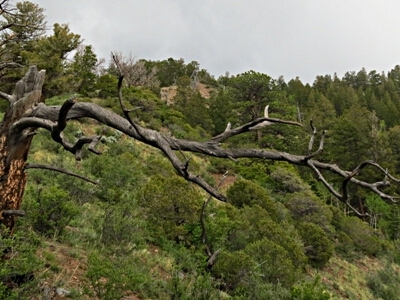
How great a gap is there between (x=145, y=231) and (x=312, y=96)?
185 feet

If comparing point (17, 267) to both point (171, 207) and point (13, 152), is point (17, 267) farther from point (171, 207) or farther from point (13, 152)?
point (171, 207)

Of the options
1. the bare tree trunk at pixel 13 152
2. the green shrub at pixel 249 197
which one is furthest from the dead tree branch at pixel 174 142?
the green shrub at pixel 249 197

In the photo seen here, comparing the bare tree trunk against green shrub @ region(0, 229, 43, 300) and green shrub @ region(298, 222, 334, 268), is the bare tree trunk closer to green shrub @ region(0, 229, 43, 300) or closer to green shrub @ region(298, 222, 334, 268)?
green shrub @ region(0, 229, 43, 300)

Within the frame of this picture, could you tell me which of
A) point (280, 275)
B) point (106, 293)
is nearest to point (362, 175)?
point (280, 275)

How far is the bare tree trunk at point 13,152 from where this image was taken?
3740mm

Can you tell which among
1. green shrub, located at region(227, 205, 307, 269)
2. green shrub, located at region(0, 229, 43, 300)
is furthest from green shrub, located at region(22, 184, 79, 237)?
green shrub, located at region(227, 205, 307, 269)

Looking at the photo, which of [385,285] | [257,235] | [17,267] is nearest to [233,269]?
[257,235]

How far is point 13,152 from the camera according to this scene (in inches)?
150

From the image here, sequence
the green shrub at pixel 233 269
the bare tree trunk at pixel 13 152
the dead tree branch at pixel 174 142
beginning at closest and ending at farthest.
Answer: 1. the dead tree branch at pixel 174 142
2. the bare tree trunk at pixel 13 152
3. the green shrub at pixel 233 269

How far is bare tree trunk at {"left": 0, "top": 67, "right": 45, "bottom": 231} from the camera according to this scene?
374 cm

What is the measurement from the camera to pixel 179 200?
30.2 ft

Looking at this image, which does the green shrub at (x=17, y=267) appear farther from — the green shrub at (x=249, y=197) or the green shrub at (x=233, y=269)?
the green shrub at (x=249, y=197)

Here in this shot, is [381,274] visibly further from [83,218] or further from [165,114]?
→ [165,114]

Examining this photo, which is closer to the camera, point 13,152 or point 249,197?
point 13,152
